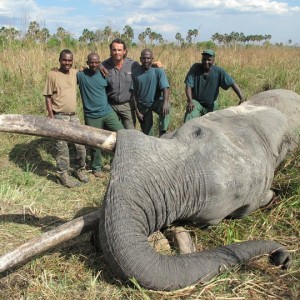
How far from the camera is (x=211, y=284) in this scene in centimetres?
290

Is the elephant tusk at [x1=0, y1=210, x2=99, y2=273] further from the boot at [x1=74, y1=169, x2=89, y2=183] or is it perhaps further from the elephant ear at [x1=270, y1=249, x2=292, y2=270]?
the boot at [x1=74, y1=169, x2=89, y2=183]

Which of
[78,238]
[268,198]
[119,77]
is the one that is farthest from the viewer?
[119,77]

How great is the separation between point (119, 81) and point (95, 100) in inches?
19.6

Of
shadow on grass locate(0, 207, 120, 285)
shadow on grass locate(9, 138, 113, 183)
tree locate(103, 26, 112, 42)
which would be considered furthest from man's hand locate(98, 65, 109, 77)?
tree locate(103, 26, 112, 42)

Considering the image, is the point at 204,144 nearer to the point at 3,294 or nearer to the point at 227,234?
the point at 227,234

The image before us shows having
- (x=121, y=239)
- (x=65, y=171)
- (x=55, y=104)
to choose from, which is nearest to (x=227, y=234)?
(x=121, y=239)

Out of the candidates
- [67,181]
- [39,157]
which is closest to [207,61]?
[67,181]

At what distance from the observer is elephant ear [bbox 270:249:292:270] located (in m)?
3.27

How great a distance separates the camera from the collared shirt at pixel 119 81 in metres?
6.02

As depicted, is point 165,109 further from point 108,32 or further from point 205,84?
point 108,32

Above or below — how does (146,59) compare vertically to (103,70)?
above

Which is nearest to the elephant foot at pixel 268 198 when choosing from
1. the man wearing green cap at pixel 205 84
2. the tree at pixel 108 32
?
the man wearing green cap at pixel 205 84

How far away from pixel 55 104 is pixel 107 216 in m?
3.41

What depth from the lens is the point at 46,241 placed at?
2.78 m
